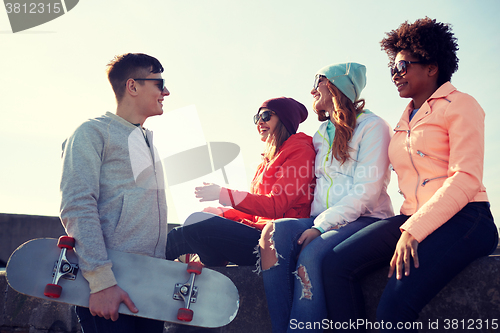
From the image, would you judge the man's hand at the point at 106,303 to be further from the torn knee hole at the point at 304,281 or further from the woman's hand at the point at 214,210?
the woman's hand at the point at 214,210

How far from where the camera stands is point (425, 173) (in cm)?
244

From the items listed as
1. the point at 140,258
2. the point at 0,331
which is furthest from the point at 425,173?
the point at 0,331

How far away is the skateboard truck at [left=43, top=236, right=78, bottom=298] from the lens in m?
2.09

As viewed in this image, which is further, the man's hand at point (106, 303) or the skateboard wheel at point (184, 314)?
the skateboard wheel at point (184, 314)

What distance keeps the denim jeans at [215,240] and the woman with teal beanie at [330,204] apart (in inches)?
12.2

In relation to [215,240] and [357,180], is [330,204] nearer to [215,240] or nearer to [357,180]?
[357,180]

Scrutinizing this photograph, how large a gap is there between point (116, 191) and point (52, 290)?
2.14ft

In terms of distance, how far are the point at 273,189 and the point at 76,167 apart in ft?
5.19

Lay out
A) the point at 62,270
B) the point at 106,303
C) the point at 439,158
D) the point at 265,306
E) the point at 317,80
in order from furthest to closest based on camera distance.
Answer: the point at 317,80, the point at 265,306, the point at 439,158, the point at 62,270, the point at 106,303

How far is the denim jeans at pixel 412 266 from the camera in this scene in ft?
6.77

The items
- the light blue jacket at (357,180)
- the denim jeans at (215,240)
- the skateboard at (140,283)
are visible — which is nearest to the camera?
the skateboard at (140,283)

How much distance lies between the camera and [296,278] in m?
2.46

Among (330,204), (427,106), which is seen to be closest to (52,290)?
(330,204)

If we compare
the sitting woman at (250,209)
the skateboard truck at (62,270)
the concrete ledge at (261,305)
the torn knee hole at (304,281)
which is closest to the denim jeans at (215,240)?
the sitting woman at (250,209)
